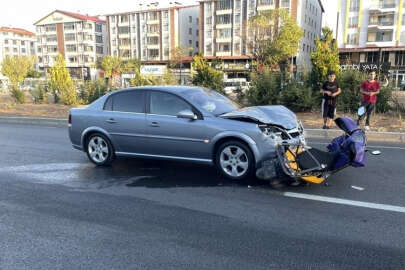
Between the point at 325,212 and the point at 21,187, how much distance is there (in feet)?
15.0

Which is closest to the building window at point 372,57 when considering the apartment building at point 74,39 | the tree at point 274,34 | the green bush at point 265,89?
the tree at point 274,34

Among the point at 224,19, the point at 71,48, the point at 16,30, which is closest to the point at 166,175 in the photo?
the point at 224,19

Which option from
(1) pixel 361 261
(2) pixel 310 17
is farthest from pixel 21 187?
(2) pixel 310 17

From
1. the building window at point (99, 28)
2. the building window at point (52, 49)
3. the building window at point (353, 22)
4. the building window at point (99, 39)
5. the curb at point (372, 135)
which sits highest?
the building window at point (99, 28)

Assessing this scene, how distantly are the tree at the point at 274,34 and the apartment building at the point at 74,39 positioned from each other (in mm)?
49959

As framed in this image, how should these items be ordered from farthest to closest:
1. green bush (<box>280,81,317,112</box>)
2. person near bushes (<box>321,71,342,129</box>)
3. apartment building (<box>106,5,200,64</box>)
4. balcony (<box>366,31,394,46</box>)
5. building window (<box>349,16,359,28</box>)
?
apartment building (<box>106,5,200,64</box>), building window (<box>349,16,359,28</box>), balcony (<box>366,31,394,46</box>), green bush (<box>280,81,317,112</box>), person near bushes (<box>321,71,342,129</box>)

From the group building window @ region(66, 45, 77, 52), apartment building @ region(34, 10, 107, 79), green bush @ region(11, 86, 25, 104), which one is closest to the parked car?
green bush @ region(11, 86, 25, 104)

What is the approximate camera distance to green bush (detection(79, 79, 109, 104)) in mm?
18688

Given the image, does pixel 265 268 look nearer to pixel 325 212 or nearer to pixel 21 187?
pixel 325 212

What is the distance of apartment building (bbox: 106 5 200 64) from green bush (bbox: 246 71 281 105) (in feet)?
204

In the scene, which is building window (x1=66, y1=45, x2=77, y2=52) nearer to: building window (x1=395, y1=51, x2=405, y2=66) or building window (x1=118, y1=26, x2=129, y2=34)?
building window (x1=118, y1=26, x2=129, y2=34)

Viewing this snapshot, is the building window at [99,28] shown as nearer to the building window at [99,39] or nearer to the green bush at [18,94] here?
the building window at [99,39]

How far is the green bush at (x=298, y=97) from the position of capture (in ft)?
44.1

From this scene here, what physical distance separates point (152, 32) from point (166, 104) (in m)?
77.9
